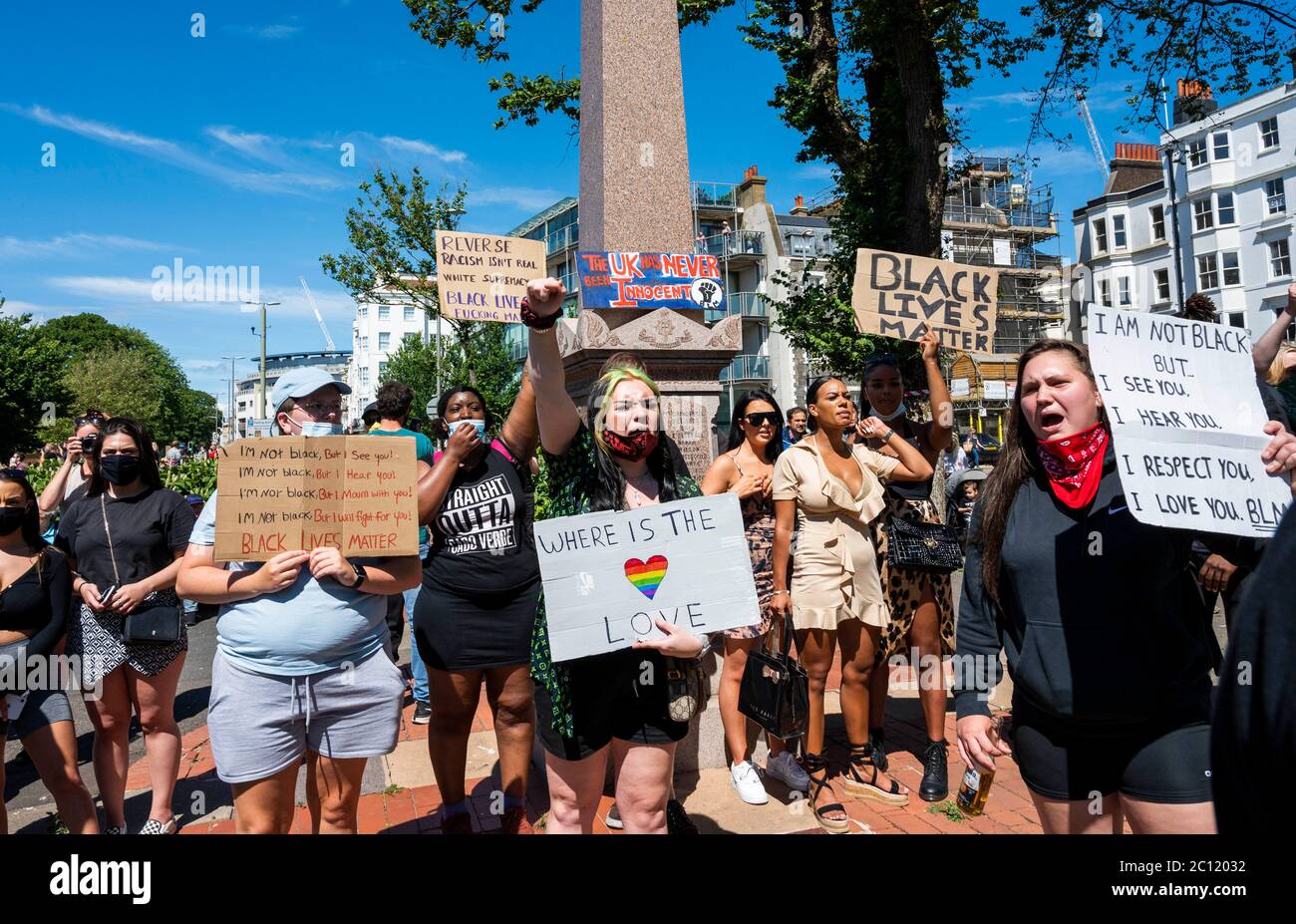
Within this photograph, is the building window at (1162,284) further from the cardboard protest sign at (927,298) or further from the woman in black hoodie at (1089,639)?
the woman in black hoodie at (1089,639)

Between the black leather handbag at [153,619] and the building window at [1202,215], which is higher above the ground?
the building window at [1202,215]

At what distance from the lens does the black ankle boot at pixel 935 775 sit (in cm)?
410

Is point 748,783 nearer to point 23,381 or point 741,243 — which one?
point 23,381

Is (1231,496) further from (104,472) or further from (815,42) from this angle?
(815,42)

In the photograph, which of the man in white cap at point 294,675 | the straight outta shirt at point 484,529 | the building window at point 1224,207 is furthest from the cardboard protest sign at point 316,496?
the building window at point 1224,207

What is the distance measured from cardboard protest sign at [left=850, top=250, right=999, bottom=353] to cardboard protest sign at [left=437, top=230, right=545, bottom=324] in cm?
206

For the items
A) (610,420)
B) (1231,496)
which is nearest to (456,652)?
(610,420)

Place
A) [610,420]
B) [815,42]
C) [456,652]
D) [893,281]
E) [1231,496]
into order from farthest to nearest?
[815,42], [893,281], [456,652], [610,420], [1231,496]

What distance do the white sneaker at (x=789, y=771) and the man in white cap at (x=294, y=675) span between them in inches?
84.6

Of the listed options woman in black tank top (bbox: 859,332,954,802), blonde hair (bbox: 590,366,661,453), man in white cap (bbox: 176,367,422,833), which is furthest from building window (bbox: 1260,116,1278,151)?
man in white cap (bbox: 176,367,422,833)

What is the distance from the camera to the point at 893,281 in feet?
15.6

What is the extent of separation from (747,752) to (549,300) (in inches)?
115

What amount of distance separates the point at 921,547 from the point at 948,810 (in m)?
1.31

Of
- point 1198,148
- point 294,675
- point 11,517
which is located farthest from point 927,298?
point 1198,148
